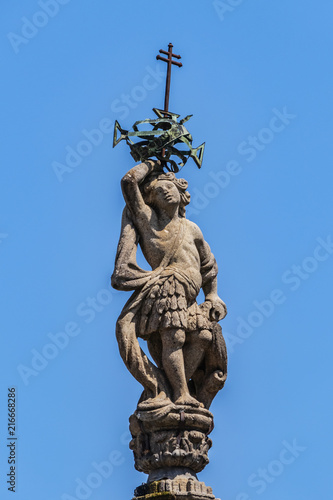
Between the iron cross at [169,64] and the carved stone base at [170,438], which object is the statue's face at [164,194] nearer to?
the iron cross at [169,64]

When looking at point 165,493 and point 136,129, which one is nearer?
point 165,493

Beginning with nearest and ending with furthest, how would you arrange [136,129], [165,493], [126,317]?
[165,493] → [126,317] → [136,129]

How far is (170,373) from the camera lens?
15.7 m

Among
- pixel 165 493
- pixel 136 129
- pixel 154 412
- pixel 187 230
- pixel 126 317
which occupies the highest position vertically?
pixel 136 129

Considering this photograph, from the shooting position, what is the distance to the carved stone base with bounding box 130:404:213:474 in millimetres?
15250

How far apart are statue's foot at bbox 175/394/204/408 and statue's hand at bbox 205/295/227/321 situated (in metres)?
1.31

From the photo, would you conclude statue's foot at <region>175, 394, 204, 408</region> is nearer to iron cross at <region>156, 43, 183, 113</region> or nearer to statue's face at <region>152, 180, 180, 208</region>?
statue's face at <region>152, 180, 180, 208</region>

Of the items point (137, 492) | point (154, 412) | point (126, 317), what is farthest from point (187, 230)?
point (137, 492)

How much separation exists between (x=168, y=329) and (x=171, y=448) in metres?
1.65

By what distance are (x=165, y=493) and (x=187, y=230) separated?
12.8 feet

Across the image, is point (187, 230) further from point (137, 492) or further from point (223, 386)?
point (137, 492)

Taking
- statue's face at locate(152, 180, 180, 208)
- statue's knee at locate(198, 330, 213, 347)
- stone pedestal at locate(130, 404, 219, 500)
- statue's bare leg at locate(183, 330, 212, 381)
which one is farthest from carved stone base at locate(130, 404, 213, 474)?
statue's face at locate(152, 180, 180, 208)

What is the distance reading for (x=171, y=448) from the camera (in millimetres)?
15273

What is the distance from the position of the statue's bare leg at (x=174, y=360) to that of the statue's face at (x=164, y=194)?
196 cm
